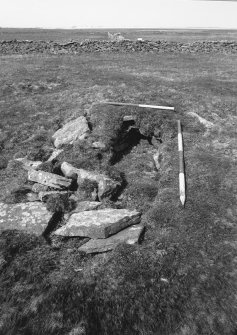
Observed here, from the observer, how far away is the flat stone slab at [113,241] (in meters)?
9.24

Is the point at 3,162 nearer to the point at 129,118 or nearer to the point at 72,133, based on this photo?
the point at 72,133

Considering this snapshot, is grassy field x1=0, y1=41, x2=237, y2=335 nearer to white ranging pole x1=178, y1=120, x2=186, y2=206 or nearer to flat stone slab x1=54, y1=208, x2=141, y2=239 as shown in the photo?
white ranging pole x1=178, y1=120, x2=186, y2=206

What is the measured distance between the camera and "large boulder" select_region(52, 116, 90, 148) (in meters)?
15.9

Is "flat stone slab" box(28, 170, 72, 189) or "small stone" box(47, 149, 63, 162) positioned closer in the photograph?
"flat stone slab" box(28, 170, 72, 189)

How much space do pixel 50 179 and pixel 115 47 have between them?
127 feet

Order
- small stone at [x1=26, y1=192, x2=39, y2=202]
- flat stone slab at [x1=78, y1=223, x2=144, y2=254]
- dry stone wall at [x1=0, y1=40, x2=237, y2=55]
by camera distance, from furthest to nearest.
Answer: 1. dry stone wall at [x1=0, y1=40, x2=237, y2=55]
2. small stone at [x1=26, y1=192, x2=39, y2=202]
3. flat stone slab at [x1=78, y1=223, x2=144, y2=254]

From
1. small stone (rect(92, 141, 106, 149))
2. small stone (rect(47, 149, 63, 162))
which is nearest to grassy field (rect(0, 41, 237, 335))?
small stone (rect(92, 141, 106, 149))

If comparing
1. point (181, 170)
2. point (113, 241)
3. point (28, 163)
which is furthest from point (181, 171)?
point (28, 163)

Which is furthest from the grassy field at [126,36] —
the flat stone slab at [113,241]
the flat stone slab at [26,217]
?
the flat stone slab at [113,241]

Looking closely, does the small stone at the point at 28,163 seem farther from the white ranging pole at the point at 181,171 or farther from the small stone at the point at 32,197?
the white ranging pole at the point at 181,171

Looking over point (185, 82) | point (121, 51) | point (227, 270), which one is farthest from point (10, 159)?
point (121, 51)

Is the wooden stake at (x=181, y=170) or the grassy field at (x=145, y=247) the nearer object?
the grassy field at (x=145, y=247)

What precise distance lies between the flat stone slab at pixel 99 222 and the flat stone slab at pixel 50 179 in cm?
200

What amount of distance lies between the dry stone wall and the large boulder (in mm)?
29151
